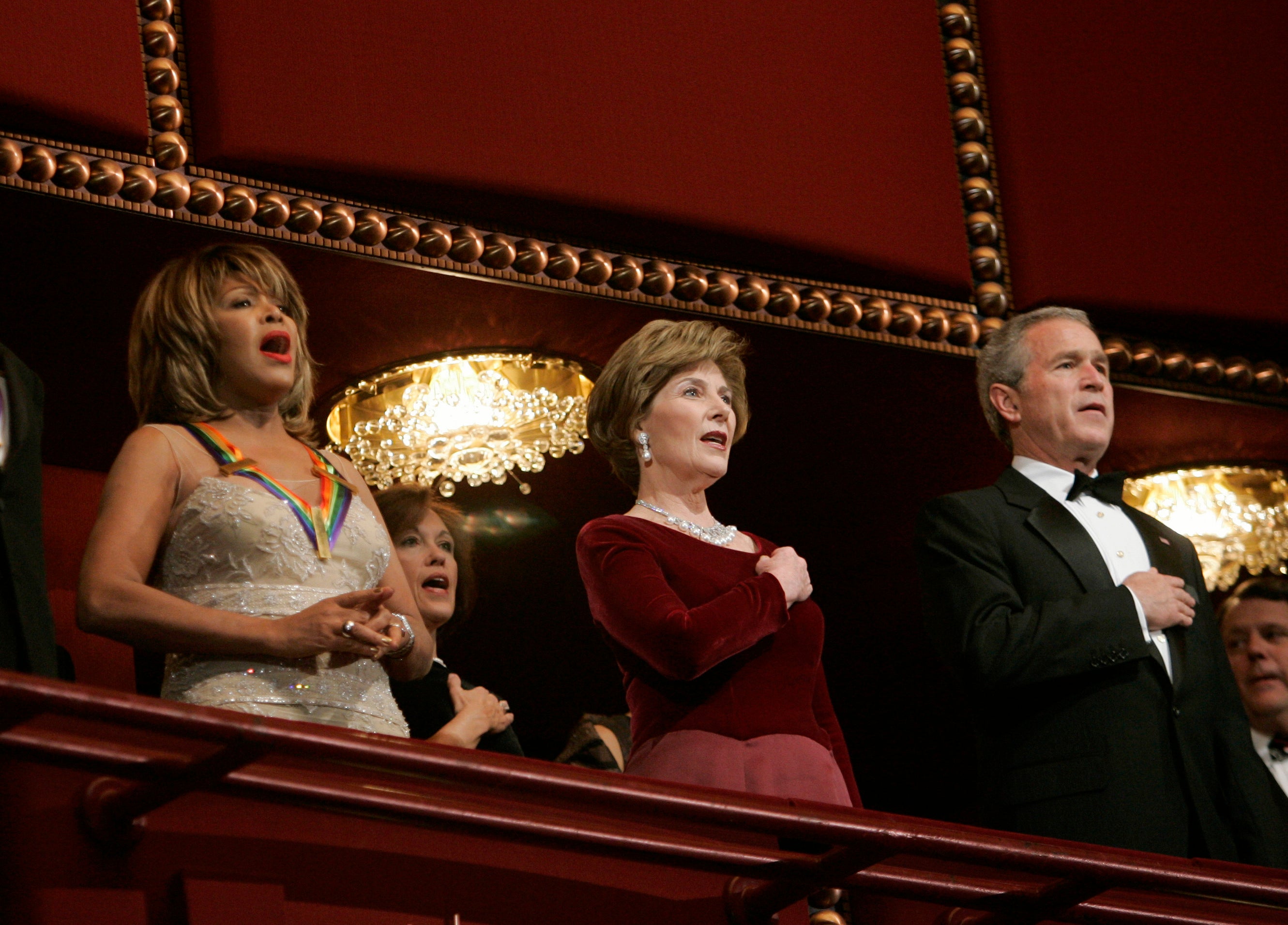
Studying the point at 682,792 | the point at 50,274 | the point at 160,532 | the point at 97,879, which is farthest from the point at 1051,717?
the point at 50,274

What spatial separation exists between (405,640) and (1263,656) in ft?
6.32

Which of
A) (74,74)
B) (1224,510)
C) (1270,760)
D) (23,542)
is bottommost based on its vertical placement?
(1270,760)

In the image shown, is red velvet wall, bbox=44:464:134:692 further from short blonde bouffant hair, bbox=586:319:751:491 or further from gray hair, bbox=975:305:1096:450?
gray hair, bbox=975:305:1096:450

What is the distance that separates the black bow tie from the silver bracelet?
110 cm

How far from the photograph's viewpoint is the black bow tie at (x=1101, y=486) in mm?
3018

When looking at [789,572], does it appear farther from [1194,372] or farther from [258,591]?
[1194,372]

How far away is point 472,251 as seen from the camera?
10.7 feet

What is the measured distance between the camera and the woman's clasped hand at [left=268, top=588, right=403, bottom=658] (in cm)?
229

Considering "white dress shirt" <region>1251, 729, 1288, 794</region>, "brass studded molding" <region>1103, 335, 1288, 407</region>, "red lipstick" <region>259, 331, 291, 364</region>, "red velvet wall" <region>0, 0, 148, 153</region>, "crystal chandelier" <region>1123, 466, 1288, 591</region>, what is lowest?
"white dress shirt" <region>1251, 729, 1288, 794</region>

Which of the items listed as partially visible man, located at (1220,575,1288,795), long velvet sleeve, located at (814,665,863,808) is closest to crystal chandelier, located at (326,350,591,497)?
long velvet sleeve, located at (814,665,863,808)

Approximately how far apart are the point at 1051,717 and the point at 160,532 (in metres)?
1.30

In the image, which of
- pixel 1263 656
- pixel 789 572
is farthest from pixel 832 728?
pixel 1263 656

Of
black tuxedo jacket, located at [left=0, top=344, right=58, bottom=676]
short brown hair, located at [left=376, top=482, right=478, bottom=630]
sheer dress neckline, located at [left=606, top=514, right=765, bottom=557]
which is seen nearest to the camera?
black tuxedo jacket, located at [left=0, top=344, right=58, bottom=676]

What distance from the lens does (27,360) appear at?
10.7ft
